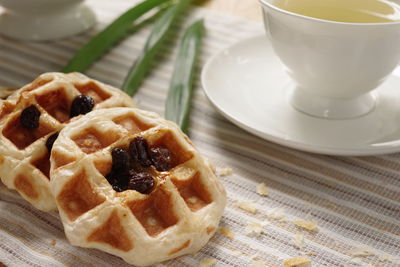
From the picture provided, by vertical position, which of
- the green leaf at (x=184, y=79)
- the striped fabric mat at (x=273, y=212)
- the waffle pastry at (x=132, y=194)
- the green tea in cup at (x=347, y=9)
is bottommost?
the striped fabric mat at (x=273, y=212)

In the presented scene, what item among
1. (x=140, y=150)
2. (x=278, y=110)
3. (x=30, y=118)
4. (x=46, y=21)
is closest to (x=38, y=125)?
(x=30, y=118)

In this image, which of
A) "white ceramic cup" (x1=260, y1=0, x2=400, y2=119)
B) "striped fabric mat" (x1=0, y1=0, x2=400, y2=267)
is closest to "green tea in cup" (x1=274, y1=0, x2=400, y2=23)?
"white ceramic cup" (x1=260, y1=0, x2=400, y2=119)

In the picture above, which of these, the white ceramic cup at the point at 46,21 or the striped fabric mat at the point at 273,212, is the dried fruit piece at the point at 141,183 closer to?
the striped fabric mat at the point at 273,212

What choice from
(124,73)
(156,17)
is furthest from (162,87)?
(156,17)

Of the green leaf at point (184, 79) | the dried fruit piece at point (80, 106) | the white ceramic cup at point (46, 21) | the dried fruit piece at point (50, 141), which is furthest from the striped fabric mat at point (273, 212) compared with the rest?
the white ceramic cup at point (46, 21)

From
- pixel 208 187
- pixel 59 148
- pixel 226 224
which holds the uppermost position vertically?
pixel 59 148

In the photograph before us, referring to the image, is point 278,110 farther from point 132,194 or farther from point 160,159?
point 132,194

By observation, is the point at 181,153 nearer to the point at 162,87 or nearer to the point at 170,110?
the point at 170,110
